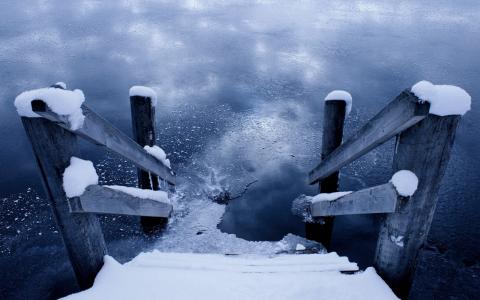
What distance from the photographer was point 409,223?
2340 mm

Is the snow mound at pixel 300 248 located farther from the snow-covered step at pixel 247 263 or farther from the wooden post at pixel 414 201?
the wooden post at pixel 414 201

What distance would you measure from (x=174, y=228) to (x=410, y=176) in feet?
11.9

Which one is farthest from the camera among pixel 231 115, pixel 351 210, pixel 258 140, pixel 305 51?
pixel 305 51

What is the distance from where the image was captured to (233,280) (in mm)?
2797

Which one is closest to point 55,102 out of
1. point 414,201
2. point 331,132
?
point 414,201

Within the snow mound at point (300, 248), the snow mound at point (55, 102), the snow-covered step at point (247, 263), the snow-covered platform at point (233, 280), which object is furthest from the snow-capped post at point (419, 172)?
the snow mound at point (55, 102)

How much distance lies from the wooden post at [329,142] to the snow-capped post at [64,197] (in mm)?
3027

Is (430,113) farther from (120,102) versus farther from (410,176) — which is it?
(120,102)

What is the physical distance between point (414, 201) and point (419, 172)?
22 centimetres

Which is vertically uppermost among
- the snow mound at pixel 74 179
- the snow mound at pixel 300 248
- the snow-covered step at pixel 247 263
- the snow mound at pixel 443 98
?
the snow mound at pixel 443 98

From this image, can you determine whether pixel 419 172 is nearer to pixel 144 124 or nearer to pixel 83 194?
pixel 83 194

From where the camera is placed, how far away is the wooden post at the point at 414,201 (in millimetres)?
2043

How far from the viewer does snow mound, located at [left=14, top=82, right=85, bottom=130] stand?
6.28 feet

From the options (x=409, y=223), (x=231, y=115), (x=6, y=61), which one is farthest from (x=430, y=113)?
(x=6, y=61)
